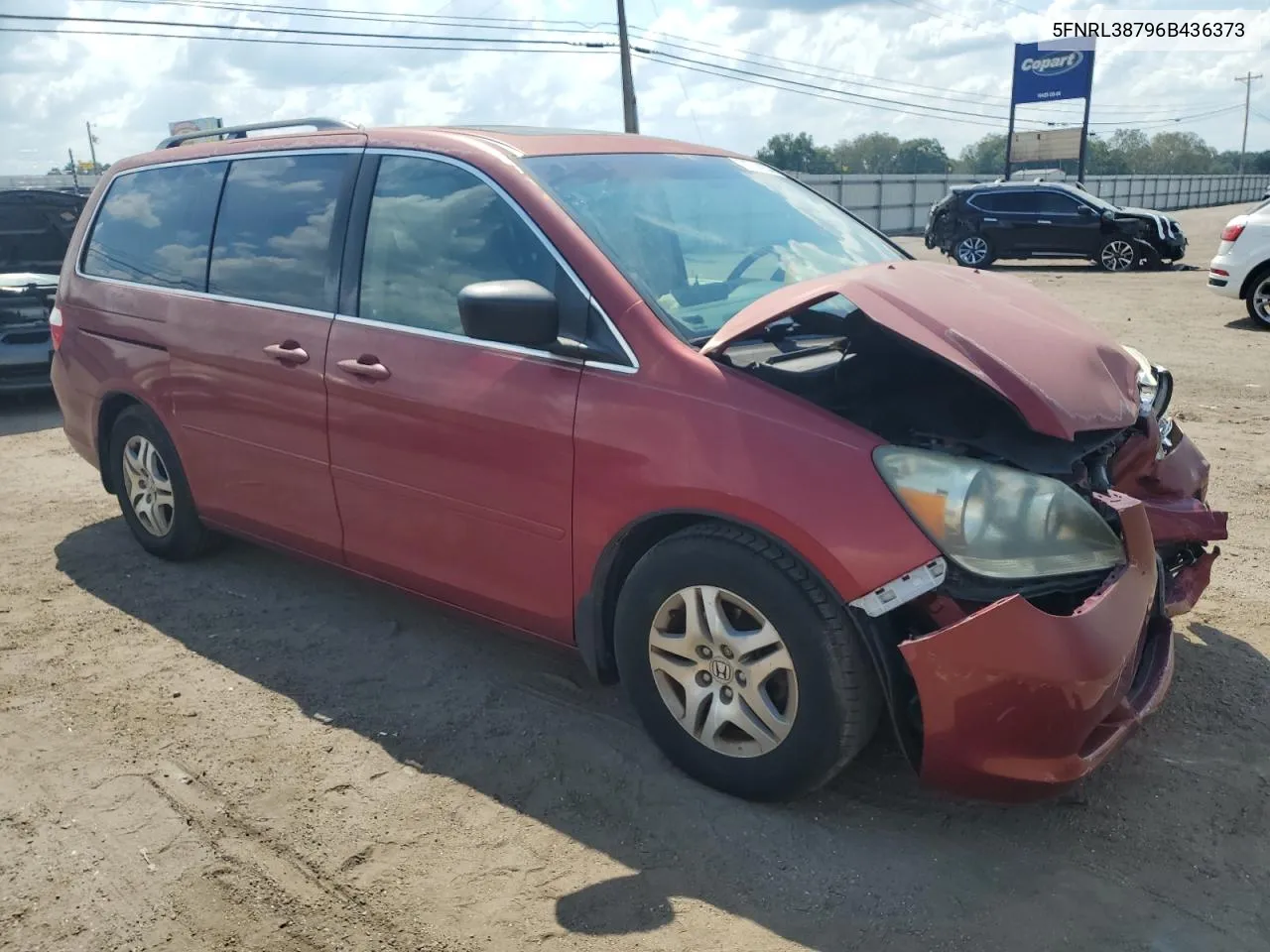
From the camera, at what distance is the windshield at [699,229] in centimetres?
324

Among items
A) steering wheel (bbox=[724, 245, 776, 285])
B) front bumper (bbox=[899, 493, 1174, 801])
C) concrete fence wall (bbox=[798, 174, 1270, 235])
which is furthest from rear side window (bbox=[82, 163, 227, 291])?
concrete fence wall (bbox=[798, 174, 1270, 235])

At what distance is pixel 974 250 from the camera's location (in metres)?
21.5

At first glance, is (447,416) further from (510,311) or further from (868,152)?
(868,152)

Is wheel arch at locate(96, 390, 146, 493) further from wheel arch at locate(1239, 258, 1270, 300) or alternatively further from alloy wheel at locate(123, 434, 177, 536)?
wheel arch at locate(1239, 258, 1270, 300)

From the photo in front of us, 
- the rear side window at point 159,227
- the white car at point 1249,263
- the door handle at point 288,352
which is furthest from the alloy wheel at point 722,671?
the white car at point 1249,263

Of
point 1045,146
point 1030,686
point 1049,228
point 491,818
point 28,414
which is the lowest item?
point 491,818

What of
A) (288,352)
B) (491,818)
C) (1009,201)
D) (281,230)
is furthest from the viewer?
(1009,201)

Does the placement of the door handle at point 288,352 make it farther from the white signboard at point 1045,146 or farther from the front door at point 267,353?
the white signboard at point 1045,146

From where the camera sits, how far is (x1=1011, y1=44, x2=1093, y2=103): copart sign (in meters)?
36.7

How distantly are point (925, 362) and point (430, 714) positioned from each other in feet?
6.32

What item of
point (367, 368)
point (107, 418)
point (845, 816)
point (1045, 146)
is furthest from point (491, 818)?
point (1045, 146)

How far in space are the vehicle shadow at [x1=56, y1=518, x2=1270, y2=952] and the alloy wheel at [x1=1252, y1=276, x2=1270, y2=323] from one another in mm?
8898

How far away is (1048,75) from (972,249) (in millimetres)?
20052

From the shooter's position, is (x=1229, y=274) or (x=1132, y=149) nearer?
(x=1229, y=274)
